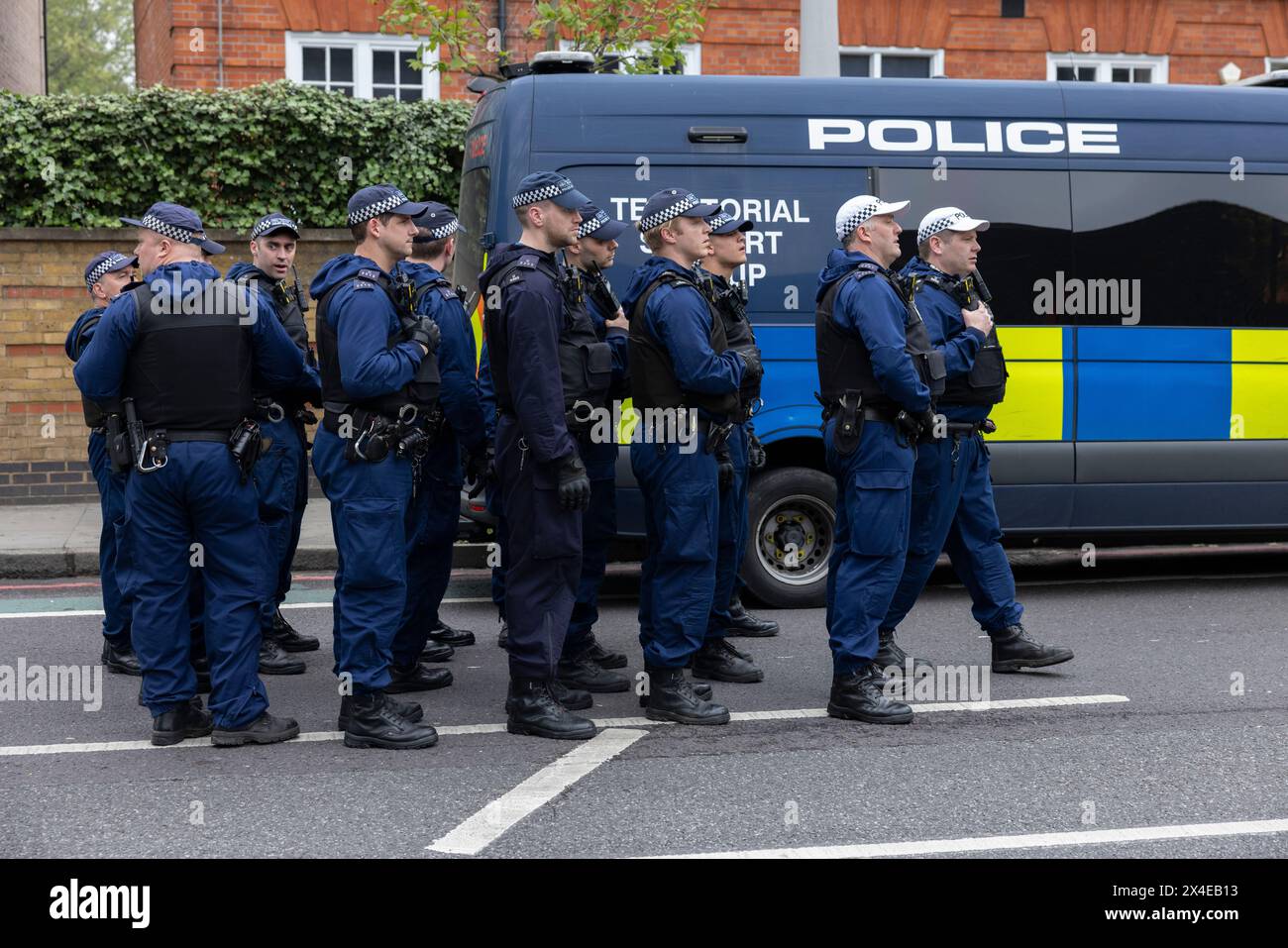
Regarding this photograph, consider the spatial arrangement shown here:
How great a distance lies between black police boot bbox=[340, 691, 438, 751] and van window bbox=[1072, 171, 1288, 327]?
14.9ft

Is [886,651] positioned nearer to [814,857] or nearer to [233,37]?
[814,857]

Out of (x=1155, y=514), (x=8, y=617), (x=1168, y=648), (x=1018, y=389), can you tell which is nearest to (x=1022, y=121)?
(x=1018, y=389)

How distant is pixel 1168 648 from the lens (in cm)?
733

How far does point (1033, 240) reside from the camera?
8.43m

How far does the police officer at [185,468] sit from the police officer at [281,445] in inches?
41.5

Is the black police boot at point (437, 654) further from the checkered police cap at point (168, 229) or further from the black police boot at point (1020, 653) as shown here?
the black police boot at point (1020, 653)

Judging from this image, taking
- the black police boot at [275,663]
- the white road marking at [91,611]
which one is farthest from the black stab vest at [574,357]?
the white road marking at [91,611]

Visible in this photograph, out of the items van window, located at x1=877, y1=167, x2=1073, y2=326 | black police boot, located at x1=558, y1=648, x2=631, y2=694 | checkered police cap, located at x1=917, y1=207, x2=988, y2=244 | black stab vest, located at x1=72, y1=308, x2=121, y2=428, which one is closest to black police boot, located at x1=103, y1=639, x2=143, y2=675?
black stab vest, located at x1=72, y1=308, x2=121, y2=428

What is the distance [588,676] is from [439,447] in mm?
1146

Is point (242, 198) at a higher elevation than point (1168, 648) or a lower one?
higher

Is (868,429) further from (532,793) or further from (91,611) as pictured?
(91,611)

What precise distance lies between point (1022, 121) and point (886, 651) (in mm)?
3177

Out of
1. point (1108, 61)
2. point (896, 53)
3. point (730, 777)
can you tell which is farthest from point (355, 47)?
point (730, 777)
